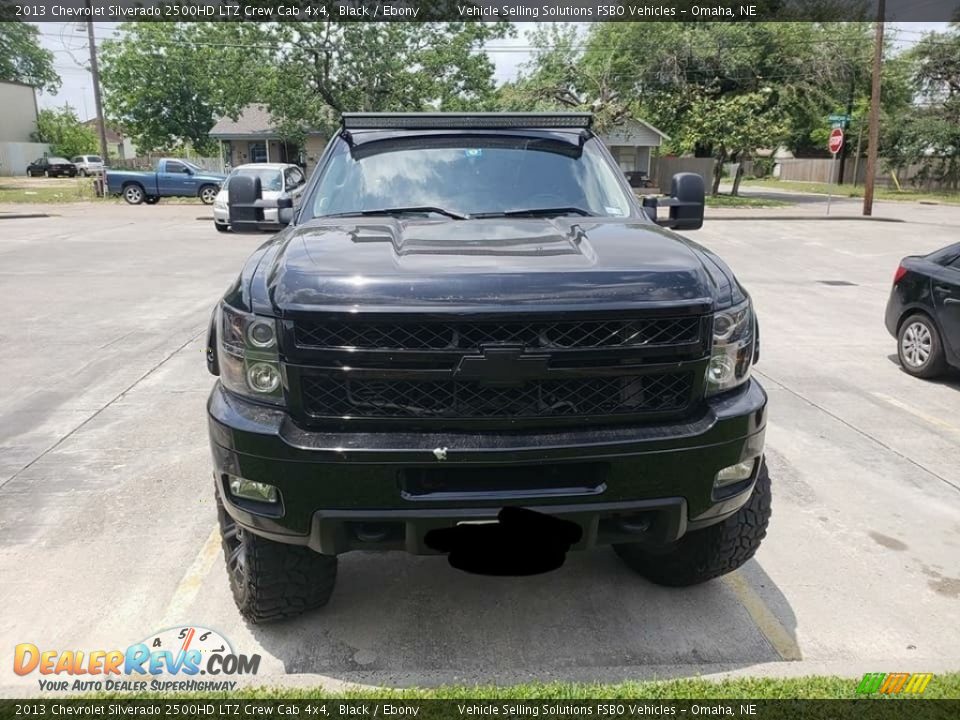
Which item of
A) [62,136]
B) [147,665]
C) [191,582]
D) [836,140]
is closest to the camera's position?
[147,665]

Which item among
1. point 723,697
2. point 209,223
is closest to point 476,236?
point 723,697

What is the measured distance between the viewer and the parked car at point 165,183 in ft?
97.5

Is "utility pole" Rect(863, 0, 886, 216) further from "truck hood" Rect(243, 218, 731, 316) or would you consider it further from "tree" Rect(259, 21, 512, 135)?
"truck hood" Rect(243, 218, 731, 316)

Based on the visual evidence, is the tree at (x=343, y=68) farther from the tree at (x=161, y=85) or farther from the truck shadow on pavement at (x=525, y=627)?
the truck shadow on pavement at (x=525, y=627)

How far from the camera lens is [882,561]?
3791mm

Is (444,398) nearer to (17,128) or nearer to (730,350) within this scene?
(730,350)

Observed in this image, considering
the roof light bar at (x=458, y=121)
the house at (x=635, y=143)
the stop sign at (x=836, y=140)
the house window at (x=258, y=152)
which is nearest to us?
the roof light bar at (x=458, y=121)

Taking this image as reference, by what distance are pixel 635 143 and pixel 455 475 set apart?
1662 inches

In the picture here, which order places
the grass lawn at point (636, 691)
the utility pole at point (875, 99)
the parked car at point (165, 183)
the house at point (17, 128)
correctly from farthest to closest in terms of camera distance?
1. the house at point (17, 128)
2. the parked car at point (165, 183)
3. the utility pole at point (875, 99)
4. the grass lawn at point (636, 691)

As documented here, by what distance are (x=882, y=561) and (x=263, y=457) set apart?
3.07 metres

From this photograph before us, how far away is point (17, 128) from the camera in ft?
207

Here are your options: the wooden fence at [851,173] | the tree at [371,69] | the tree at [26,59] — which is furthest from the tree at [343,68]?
the tree at [26,59]

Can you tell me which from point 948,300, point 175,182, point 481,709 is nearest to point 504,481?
point 481,709

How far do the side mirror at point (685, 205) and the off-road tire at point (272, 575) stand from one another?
2.65 meters
